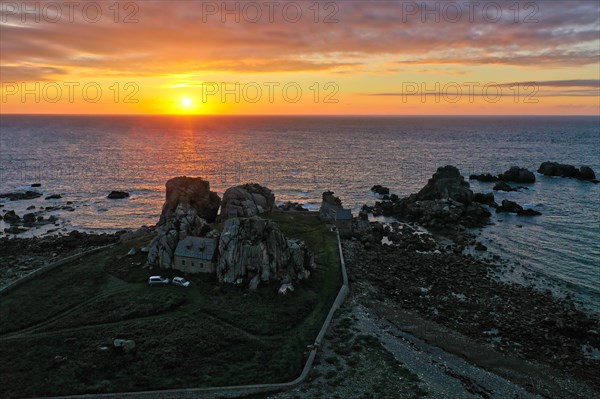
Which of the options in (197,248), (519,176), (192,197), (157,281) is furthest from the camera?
(519,176)

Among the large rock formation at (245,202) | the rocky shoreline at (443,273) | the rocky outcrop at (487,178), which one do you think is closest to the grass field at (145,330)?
the rocky shoreline at (443,273)

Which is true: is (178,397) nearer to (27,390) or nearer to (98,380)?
(98,380)

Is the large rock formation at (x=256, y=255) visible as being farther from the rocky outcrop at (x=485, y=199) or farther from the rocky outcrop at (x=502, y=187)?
the rocky outcrop at (x=502, y=187)

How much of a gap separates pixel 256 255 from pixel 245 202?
31505 millimetres

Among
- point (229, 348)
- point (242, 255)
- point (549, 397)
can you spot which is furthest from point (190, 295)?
point (549, 397)

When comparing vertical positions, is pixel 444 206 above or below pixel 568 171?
below

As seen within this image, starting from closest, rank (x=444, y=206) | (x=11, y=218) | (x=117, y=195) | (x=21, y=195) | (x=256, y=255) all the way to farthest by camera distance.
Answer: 1. (x=256, y=255)
2. (x=444, y=206)
3. (x=11, y=218)
4. (x=21, y=195)
5. (x=117, y=195)

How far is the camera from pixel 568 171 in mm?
150250

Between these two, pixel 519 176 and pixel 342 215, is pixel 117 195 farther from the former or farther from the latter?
pixel 519 176

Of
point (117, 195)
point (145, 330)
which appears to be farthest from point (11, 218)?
point (145, 330)

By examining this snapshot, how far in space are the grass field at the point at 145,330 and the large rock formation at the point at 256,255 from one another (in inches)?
63.7

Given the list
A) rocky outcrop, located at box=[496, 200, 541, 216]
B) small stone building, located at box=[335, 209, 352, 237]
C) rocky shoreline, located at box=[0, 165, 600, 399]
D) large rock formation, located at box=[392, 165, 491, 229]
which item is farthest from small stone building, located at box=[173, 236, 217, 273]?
rocky outcrop, located at box=[496, 200, 541, 216]

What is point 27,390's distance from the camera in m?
36.5

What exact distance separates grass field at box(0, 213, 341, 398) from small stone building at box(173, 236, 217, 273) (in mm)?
1483
